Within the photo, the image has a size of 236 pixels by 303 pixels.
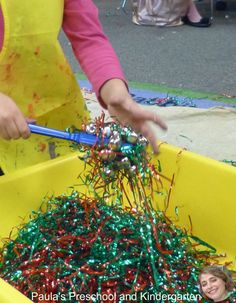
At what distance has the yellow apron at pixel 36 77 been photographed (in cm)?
70

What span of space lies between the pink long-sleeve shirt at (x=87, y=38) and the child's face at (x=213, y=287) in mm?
285

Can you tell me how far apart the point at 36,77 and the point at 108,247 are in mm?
285

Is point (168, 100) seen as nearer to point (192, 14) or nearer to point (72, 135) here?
point (72, 135)

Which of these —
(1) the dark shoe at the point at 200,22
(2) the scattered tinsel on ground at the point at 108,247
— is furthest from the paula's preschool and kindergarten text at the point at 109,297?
(1) the dark shoe at the point at 200,22

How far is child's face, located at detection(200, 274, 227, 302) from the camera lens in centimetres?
52

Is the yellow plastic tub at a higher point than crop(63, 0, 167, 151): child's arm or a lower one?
lower

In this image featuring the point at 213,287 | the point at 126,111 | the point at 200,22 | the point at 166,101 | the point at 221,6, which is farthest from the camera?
the point at 221,6

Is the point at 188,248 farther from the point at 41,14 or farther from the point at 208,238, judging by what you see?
the point at 41,14

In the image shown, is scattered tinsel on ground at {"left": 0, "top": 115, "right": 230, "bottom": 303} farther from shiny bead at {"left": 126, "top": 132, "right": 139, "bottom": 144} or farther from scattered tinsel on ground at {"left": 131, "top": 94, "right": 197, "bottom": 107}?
scattered tinsel on ground at {"left": 131, "top": 94, "right": 197, "bottom": 107}

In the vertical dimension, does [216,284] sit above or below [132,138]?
below

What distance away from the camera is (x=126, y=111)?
63cm

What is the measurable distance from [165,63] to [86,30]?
1.27 m

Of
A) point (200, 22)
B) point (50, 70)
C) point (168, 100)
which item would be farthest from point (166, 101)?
point (200, 22)

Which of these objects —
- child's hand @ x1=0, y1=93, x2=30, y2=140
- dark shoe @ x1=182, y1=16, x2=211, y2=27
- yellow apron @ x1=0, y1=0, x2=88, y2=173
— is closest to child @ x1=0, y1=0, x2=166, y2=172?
yellow apron @ x1=0, y1=0, x2=88, y2=173
